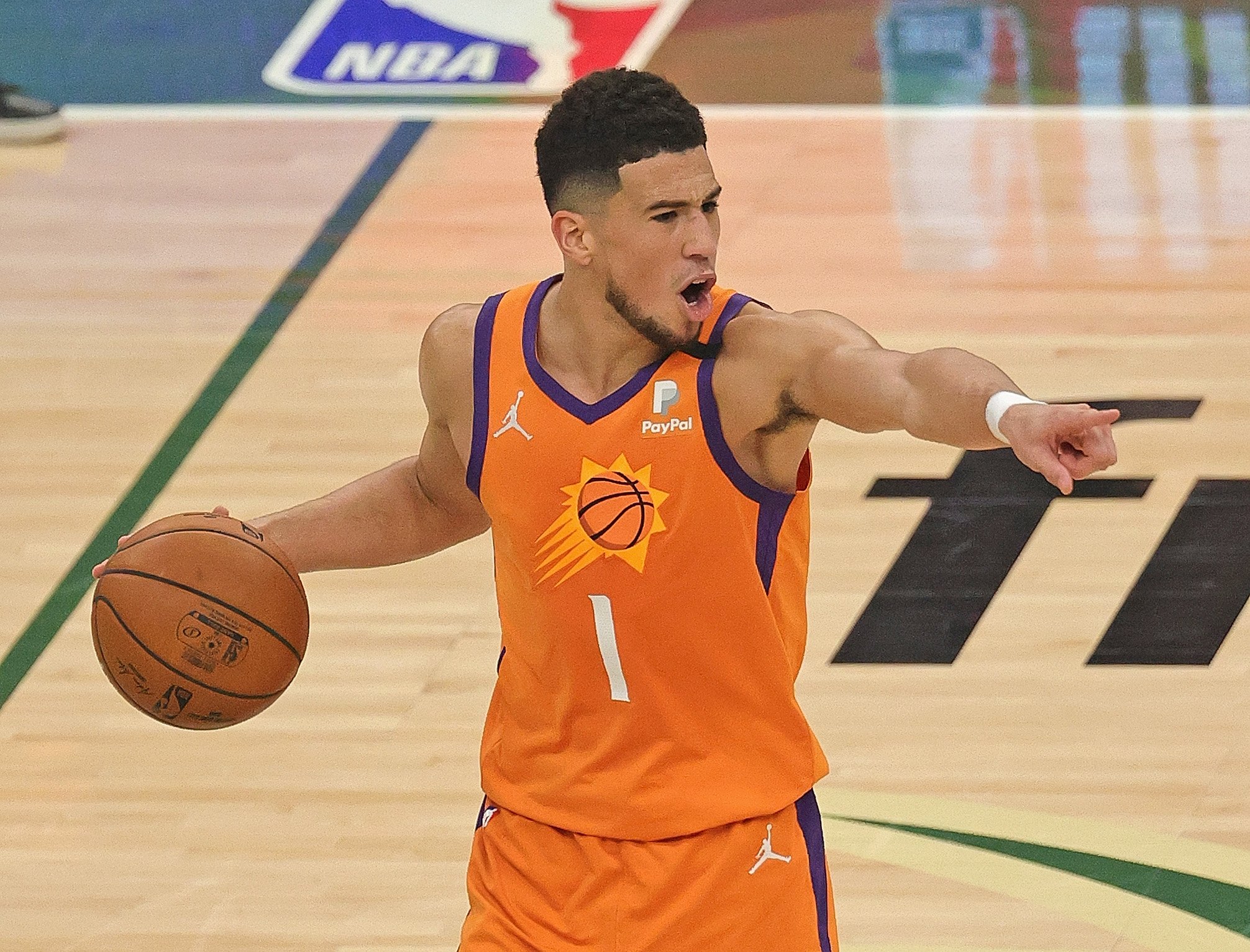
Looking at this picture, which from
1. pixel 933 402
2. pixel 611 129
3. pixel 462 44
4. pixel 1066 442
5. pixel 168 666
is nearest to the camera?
pixel 1066 442

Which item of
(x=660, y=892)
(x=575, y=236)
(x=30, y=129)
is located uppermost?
(x=575, y=236)

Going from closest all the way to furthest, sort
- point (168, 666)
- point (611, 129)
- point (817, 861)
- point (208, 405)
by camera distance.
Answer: point (611, 129) → point (817, 861) → point (168, 666) → point (208, 405)

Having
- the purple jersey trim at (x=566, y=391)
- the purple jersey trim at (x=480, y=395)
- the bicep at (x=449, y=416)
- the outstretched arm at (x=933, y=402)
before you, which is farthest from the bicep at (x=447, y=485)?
the outstretched arm at (x=933, y=402)

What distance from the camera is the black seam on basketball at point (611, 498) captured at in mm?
3619

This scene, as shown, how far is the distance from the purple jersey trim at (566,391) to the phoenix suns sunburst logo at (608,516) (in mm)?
88

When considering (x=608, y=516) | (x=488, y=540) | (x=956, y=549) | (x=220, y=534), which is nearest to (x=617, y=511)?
(x=608, y=516)

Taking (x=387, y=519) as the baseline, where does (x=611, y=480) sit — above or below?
above

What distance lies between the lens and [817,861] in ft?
12.6

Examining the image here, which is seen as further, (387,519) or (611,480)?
(387,519)

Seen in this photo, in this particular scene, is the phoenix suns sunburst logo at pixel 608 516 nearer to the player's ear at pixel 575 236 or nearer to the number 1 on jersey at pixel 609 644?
the number 1 on jersey at pixel 609 644

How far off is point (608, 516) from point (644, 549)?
3.3 inches

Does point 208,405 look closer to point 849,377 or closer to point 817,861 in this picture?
point 817,861

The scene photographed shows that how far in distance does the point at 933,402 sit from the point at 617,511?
62cm

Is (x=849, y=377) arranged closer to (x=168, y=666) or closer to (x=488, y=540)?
(x=168, y=666)
